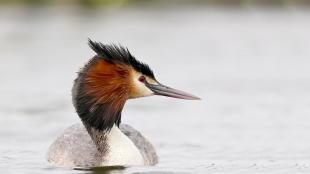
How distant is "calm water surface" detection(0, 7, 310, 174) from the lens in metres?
13.0

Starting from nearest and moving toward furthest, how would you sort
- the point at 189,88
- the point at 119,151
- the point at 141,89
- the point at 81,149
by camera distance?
the point at 119,151 < the point at 141,89 < the point at 81,149 < the point at 189,88

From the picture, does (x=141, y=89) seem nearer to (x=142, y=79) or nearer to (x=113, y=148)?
(x=142, y=79)

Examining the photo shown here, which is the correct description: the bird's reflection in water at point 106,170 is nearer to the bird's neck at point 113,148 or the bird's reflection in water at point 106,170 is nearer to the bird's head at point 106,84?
the bird's neck at point 113,148

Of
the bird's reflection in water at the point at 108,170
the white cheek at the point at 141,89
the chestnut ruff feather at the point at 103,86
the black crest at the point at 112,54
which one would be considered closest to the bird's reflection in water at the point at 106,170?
the bird's reflection in water at the point at 108,170

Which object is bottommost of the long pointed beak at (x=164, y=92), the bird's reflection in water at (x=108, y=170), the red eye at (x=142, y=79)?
the bird's reflection in water at (x=108, y=170)

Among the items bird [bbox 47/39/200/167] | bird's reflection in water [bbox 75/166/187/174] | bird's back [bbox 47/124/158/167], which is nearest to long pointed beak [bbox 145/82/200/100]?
bird [bbox 47/39/200/167]

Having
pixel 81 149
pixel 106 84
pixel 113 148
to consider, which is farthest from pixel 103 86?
pixel 81 149

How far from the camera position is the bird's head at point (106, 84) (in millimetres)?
11328

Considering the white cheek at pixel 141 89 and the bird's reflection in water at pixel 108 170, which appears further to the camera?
the white cheek at pixel 141 89

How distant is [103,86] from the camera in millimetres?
11398

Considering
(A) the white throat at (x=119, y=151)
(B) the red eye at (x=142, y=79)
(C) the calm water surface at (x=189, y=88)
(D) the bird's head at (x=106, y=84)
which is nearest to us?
(D) the bird's head at (x=106, y=84)

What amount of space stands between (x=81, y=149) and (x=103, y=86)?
33.9 inches

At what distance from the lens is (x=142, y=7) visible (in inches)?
1825

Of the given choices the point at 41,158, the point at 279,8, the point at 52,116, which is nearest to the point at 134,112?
the point at 52,116
